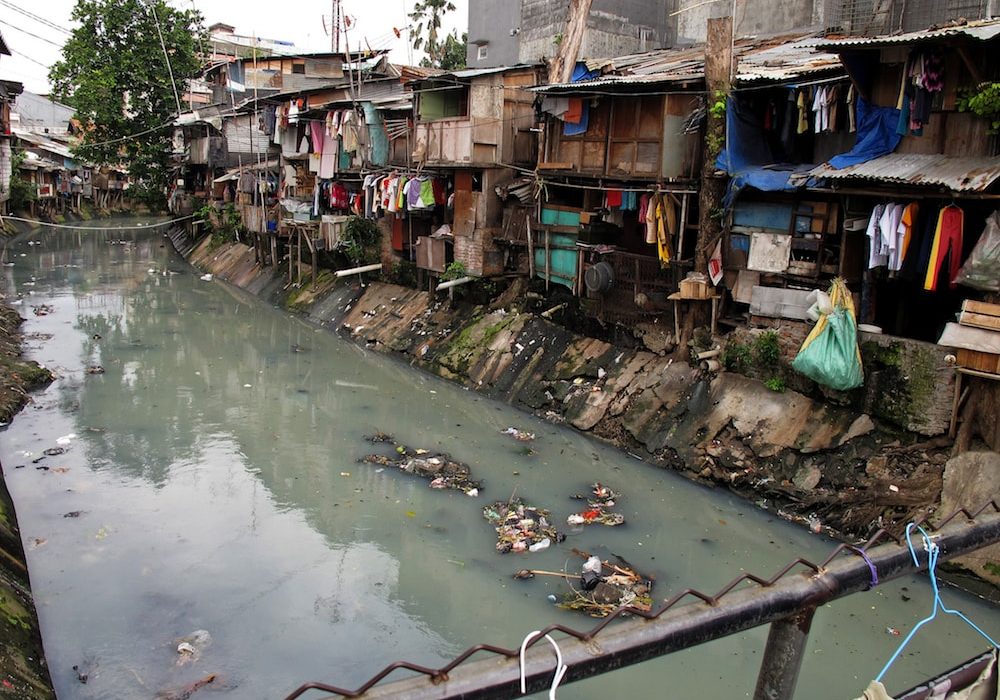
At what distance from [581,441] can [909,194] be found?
5474 mm

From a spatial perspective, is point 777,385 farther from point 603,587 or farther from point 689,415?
point 603,587

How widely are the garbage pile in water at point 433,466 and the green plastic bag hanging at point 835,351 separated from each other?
14.6ft

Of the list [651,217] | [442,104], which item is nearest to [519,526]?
[651,217]

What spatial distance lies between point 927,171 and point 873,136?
1.17 m

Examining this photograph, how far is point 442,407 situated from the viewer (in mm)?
13242

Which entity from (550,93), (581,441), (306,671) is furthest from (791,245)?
(306,671)

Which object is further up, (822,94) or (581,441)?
(822,94)

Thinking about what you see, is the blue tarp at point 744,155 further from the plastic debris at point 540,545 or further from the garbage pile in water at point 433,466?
the plastic debris at point 540,545

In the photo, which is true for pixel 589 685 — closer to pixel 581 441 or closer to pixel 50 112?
pixel 581 441

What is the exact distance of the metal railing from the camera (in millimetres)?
1569

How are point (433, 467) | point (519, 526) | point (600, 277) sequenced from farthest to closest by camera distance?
point (600, 277)
point (433, 467)
point (519, 526)

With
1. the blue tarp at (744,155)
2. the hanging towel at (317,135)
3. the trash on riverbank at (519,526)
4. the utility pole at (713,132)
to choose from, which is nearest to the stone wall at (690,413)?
the utility pole at (713,132)

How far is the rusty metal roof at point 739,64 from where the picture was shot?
1070 centimetres

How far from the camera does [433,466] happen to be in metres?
10.5
